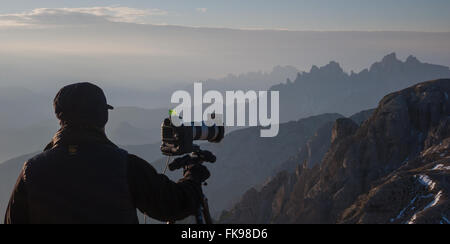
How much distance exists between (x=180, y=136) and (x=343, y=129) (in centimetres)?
5944

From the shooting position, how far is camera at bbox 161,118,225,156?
5852 millimetres

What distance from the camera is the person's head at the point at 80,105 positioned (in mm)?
4656

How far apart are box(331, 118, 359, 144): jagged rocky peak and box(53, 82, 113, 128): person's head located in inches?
2338

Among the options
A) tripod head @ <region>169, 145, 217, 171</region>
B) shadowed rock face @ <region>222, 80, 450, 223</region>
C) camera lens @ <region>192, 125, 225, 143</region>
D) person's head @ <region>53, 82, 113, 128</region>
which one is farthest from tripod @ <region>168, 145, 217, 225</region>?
shadowed rock face @ <region>222, 80, 450, 223</region>

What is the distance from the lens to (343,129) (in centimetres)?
6241

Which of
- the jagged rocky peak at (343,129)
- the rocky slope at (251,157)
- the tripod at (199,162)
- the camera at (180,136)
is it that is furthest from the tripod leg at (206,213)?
the rocky slope at (251,157)

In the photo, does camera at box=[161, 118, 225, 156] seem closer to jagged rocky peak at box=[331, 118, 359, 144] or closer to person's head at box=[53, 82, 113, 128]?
person's head at box=[53, 82, 113, 128]

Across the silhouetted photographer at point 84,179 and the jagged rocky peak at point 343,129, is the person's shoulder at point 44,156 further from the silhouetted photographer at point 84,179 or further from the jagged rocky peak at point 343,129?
the jagged rocky peak at point 343,129

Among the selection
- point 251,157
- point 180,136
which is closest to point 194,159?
point 180,136

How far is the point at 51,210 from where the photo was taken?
14.5 feet

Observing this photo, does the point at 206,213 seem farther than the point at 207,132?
No

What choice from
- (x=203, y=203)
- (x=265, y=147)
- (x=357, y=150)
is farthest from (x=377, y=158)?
(x=265, y=147)

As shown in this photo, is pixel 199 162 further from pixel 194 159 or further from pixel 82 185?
pixel 82 185
